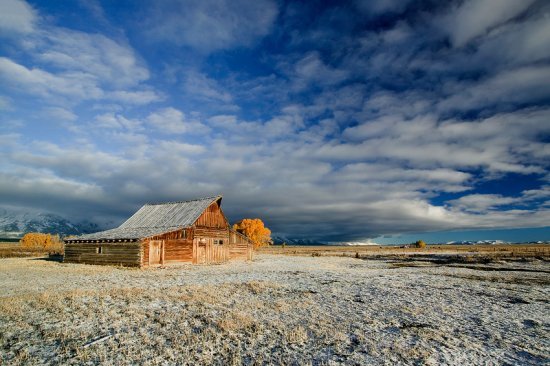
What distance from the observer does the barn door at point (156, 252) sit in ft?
111

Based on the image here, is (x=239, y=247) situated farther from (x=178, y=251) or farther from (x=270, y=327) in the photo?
(x=270, y=327)

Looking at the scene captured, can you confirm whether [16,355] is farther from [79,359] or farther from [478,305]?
[478,305]

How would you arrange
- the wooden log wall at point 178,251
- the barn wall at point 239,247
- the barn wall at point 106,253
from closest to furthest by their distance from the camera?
the barn wall at point 106,253 < the wooden log wall at point 178,251 < the barn wall at point 239,247

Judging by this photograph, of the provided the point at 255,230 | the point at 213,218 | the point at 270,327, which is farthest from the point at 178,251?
the point at 255,230

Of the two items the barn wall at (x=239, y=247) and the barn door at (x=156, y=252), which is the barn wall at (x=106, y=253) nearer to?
the barn door at (x=156, y=252)

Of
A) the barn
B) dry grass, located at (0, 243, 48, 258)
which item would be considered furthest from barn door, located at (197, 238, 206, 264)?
dry grass, located at (0, 243, 48, 258)

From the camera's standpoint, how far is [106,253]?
120 feet

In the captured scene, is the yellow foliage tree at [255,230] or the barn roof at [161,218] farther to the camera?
the yellow foliage tree at [255,230]

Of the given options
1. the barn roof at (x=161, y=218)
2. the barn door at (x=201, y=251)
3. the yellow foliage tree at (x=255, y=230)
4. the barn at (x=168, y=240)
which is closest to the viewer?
the barn at (x=168, y=240)

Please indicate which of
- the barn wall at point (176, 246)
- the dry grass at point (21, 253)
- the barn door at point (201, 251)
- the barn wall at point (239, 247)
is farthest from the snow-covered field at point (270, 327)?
the dry grass at point (21, 253)

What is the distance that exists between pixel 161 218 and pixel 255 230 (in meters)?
58.5

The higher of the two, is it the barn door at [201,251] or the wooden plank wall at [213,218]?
the wooden plank wall at [213,218]

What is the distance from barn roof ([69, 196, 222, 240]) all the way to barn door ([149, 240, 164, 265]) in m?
2.39

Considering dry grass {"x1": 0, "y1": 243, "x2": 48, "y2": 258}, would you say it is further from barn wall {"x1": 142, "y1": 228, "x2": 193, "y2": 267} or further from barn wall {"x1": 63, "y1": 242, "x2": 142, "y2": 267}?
barn wall {"x1": 142, "y1": 228, "x2": 193, "y2": 267}
